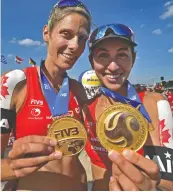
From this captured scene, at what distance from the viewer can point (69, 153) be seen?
219cm

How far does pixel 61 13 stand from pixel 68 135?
3.03 feet

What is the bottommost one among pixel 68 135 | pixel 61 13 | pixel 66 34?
pixel 68 135

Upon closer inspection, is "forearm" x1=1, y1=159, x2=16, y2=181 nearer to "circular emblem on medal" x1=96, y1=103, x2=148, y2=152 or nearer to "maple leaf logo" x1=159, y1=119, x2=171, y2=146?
"circular emblem on medal" x1=96, y1=103, x2=148, y2=152

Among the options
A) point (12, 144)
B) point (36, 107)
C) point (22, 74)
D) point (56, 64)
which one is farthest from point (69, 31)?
point (12, 144)

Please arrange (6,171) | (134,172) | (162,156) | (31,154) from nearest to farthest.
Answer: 1. (134,172)
2. (31,154)
3. (6,171)
4. (162,156)

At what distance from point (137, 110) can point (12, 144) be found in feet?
3.19

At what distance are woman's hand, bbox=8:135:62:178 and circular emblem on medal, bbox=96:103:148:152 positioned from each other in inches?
14.3

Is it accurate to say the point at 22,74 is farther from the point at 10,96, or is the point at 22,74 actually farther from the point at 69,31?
the point at 69,31

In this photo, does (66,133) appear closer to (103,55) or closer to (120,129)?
(120,129)

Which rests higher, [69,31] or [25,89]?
[69,31]

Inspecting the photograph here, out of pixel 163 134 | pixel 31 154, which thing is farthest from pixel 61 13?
pixel 163 134

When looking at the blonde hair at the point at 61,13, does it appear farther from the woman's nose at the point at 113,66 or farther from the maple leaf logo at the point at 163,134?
the maple leaf logo at the point at 163,134

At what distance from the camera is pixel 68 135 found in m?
2.19

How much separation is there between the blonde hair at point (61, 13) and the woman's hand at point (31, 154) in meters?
0.86
